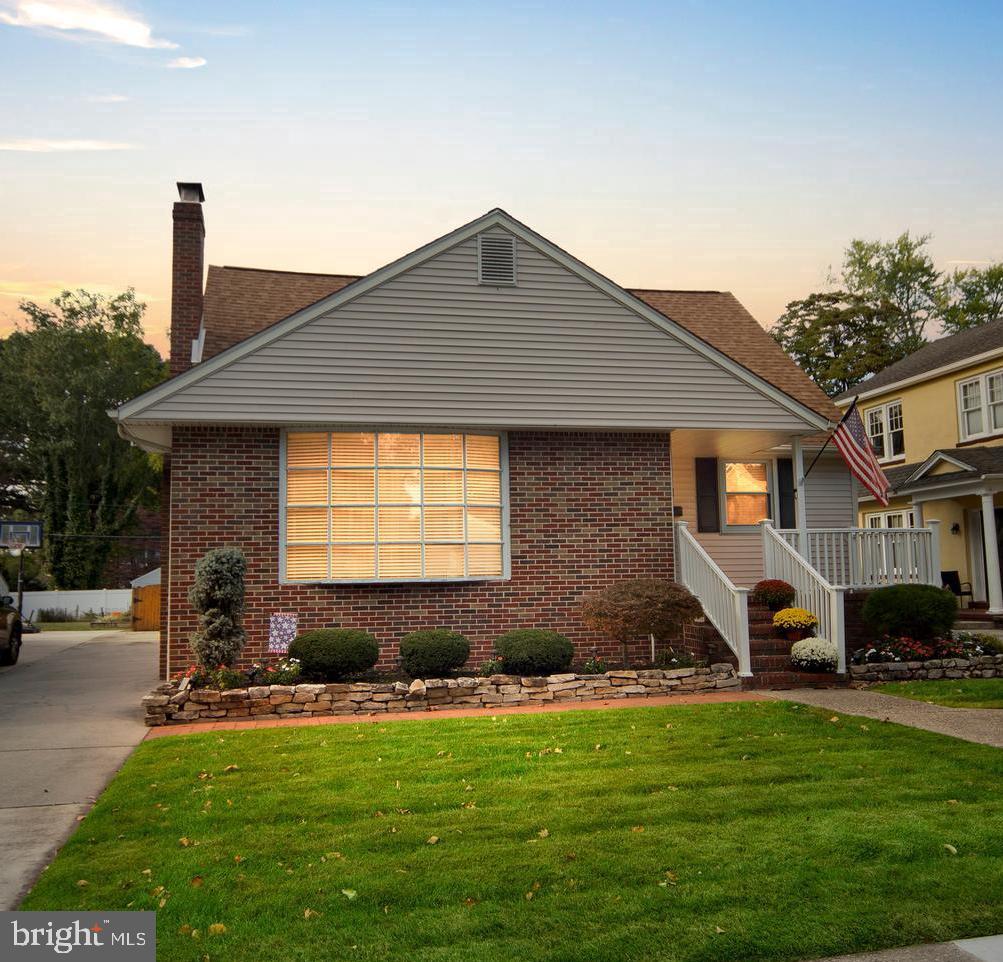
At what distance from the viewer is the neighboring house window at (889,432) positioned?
1062 inches

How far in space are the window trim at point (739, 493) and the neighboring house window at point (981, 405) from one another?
9542 millimetres

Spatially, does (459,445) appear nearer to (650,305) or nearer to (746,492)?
(650,305)

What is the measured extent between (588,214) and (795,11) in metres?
6.07

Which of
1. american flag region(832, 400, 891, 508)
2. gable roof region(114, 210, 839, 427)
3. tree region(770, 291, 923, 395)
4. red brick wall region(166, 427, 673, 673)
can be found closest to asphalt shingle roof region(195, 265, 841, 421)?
gable roof region(114, 210, 839, 427)

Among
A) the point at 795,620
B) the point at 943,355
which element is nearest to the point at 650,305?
the point at 795,620

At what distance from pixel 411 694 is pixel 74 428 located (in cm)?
4154

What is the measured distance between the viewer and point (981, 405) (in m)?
23.2

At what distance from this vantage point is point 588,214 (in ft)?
64.9

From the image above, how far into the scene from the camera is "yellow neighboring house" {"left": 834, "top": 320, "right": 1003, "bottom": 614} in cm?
2033

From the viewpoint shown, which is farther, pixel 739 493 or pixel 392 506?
pixel 739 493

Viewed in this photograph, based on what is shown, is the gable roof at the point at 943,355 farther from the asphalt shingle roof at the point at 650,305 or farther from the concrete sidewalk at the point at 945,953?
the concrete sidewalk at the point at 945,953

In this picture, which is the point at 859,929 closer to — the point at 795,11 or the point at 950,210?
the point at 795,11

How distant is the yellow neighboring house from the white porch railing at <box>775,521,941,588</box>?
594 cm

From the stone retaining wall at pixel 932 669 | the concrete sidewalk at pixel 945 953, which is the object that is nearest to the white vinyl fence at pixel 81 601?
the stone retaining wall at pixel 932 669
